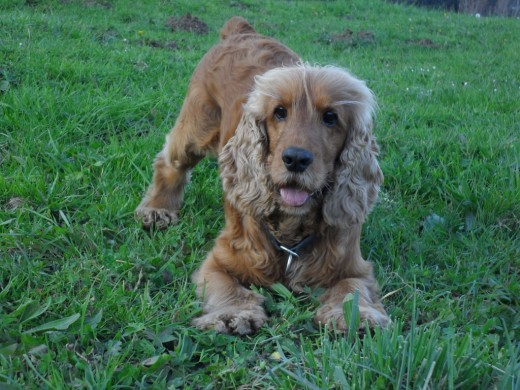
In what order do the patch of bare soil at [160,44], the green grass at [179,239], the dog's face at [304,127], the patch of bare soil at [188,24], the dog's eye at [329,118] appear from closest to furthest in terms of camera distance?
the green grass at [179,239] → the dog's face at [304,127] → the dog's eye at [329,118] → the patch of bare soil at [160,44] → the patch of bare soil at [188,24]

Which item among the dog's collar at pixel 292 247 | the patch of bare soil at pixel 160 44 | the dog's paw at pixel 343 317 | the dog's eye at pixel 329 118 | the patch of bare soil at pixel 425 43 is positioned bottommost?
the dog's paw at pixel 343 317

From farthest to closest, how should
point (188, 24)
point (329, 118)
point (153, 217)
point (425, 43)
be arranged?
point (425, 43) → point (188, 24) → point (153, 217) → point (329, 118)

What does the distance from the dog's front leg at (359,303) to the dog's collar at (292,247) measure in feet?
0.73

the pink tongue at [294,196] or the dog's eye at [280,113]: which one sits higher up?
the dog's eye at [280,113]

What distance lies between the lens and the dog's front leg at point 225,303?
266 cm

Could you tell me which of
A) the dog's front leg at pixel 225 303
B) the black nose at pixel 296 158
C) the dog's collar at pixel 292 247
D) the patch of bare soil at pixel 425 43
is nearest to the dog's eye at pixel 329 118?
the black nose at pixel 296 158

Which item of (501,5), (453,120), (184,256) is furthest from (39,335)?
(501,5)

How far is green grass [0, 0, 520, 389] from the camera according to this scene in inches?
86.4

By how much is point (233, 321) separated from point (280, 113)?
961mm

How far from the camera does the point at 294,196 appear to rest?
9.30 ft

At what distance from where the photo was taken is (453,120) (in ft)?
17.7

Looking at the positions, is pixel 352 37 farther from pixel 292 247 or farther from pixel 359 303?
pixel 359 303

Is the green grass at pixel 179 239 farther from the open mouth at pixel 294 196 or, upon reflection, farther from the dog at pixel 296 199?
the open mouth at pixel 294 196

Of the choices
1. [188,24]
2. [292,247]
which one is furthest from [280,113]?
[188,24]
